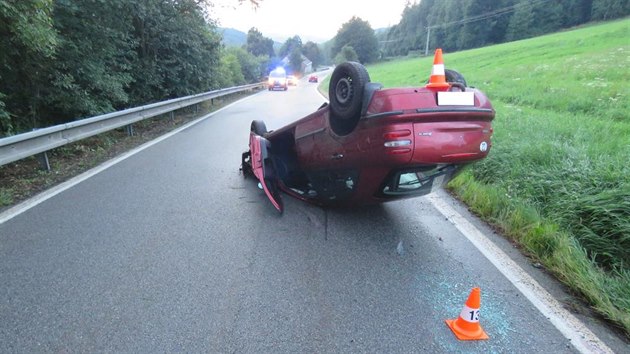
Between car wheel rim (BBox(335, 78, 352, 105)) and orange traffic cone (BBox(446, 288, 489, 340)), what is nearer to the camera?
orange traffic cone (BBox(446, 288, 489, 340))

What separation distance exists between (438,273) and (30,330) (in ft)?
9.53

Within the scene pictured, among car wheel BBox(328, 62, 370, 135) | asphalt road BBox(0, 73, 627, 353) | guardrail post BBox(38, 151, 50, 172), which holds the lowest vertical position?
asphalt road BBox(0, 73, 627, 353)

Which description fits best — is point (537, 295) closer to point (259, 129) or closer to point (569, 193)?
point (569, 193)

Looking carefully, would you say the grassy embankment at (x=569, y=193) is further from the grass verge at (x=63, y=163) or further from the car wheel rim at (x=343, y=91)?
the grass verge at (x=63, y=163)

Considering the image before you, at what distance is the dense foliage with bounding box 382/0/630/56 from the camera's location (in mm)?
72188

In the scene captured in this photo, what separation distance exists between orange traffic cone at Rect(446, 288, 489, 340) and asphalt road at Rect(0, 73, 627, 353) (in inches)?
2.8

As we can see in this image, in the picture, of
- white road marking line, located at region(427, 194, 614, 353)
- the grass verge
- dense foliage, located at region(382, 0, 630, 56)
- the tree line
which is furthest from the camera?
dense foliage, located at region(382, 0, 630, 56)

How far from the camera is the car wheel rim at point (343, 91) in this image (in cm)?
345

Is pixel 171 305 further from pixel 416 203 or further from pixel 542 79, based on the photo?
pixel 542 79

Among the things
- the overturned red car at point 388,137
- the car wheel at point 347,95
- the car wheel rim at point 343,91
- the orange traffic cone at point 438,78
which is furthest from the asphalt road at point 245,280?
the orange traffic cone at point 438,78

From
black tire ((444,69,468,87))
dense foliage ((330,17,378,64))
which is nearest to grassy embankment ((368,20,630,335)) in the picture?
black tire ((444,69,468,87))

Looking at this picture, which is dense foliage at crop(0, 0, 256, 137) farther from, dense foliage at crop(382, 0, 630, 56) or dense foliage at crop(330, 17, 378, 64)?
dense foliage at crop(330, 17, 378, 64)

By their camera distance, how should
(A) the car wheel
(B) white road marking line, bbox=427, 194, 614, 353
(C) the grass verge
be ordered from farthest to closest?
1. (C) the grass verge
2. (A) the car wheel
3. (B) white road marking line, bbox=427, 194, 614, 353

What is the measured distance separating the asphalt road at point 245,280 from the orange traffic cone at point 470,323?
0.07 m
